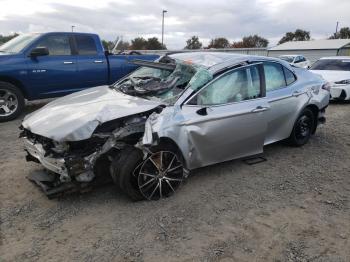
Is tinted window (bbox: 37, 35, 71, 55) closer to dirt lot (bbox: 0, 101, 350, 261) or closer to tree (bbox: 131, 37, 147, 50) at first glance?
dirt lot (bbox: 0, 101, 350, 261)

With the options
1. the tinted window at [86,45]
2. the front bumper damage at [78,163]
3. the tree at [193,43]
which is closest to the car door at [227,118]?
the front bumper damage at [78,163]

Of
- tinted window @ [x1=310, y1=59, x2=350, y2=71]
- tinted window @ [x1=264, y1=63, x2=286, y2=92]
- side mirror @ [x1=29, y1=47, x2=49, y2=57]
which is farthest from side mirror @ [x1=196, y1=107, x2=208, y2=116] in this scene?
tinted window @ [x1=310, y1=59, x2=350, y2=71]

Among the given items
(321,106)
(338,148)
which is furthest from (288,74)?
(338,148)

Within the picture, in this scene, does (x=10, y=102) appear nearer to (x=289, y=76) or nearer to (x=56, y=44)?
(x=56, y=44)

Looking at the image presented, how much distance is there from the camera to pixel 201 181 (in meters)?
4.59

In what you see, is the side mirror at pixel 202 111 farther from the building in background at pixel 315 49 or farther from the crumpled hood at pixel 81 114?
the building in background at pixel 315 49

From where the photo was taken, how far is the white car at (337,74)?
409 inches

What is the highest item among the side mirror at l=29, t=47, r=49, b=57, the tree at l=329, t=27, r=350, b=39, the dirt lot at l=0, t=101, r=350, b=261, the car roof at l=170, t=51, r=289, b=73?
the tree at l=329, t=27, r=350, b=39

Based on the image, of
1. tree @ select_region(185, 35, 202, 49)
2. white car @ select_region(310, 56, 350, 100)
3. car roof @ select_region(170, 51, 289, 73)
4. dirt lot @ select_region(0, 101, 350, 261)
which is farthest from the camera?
tree @ select_region(185, 35, 202, 49)

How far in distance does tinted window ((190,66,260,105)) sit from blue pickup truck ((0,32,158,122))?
4.66 meters

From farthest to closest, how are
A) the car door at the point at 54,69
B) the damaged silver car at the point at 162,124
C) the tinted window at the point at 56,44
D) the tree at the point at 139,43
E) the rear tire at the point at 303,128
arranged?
the tree at the point at 139,43 < the tinted window at the point at 56,44 < the car door at the point at 54,69 < the rear tire at the point at 303,128 < the damaged silver car at the point at 162,124

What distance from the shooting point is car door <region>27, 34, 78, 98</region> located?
25.2ft

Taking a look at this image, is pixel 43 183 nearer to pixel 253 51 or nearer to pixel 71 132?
pixel 71 132

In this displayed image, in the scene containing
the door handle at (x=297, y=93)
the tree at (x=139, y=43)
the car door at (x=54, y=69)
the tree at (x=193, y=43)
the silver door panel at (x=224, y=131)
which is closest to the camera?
the silver door panel at (x=224, y=131)
